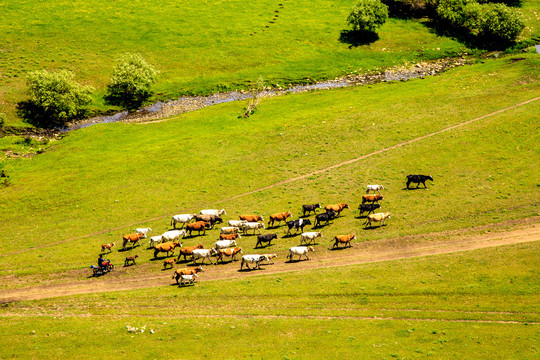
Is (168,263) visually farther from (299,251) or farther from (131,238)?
(299,251)

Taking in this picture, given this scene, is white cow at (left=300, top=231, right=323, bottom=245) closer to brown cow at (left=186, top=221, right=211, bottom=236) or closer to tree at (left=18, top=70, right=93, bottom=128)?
brown cow at (left=186, top=221, right=211, bottom=236)

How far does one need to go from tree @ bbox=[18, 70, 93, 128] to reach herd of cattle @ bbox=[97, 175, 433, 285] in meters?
49.5

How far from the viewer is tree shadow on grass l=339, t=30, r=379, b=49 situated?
119m

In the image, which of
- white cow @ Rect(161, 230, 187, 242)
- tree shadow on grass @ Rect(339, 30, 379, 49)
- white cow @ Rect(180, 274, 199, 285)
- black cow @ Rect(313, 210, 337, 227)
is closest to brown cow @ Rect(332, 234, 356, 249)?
black cow @ Rect(313, 210, 337, 227)

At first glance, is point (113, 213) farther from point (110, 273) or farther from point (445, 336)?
point (445, 336)

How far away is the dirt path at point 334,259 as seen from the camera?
142 feet

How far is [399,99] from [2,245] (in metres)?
68.1

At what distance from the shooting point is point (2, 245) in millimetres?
54969

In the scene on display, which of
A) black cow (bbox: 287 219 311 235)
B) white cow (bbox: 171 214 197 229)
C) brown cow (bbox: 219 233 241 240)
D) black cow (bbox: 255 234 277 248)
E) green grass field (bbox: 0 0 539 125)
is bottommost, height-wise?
white cow (bbox: 171 214 197 229)

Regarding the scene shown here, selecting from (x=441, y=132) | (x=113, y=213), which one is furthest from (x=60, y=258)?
(x=441, y=132)

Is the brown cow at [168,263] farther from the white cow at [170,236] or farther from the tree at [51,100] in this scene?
the tree at [51,100]

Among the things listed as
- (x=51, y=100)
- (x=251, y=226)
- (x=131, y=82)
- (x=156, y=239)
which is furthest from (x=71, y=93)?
(x=251, y=226)

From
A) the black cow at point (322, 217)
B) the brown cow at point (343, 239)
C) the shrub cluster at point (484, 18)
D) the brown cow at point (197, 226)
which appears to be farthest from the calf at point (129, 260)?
the shrub cluster at point (484, 18)

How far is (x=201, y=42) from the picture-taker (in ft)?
390
